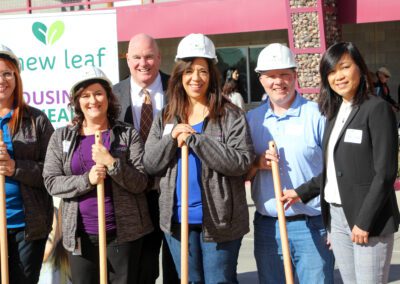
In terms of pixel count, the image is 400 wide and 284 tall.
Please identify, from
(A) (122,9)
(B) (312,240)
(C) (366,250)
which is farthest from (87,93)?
(A) (122,9)

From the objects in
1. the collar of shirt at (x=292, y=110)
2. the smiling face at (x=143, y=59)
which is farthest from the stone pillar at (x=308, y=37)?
the collar of shirt at (x=292, y=110)

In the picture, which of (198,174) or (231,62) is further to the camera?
(231,62)

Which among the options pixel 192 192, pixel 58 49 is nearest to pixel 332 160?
pixel 192 192

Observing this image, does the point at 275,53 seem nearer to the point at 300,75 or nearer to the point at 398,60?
the point at 300,75

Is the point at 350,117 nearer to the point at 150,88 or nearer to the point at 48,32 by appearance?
the point at 150,88

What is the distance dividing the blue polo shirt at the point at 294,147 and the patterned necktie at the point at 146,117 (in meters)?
0.93

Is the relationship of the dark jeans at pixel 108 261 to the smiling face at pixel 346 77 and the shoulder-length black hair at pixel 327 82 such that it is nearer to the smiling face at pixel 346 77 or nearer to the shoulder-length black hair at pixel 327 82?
the shoulder-length black hair at pixel 327 82

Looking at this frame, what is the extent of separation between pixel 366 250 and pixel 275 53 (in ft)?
4.14

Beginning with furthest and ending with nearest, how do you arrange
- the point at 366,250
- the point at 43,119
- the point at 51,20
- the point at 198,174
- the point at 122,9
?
the point at 122,9 → the point at 51,20 → the point at 43,119 → the point at 198,174 → the point at 366,250

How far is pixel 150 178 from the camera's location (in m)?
4.89

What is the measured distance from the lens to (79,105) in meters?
4.71

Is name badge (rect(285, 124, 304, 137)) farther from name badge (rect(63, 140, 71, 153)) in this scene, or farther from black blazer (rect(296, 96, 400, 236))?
name badge (rect(63, 140, 71, 153))

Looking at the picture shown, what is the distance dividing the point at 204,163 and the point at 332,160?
29.1 inches

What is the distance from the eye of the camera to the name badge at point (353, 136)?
12.9 feet
